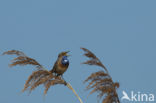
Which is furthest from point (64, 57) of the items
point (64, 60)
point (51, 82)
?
point (51, 82)

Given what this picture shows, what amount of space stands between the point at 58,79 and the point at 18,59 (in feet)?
2.52

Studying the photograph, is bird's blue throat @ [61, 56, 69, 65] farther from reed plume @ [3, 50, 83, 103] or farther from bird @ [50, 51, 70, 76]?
reed plume @ [3, 50, 83, 103]

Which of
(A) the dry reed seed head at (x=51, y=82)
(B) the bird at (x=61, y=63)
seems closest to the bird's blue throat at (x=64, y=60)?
(B) the bird at (x=61, y=63)

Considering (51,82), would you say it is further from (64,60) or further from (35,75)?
(64,60)

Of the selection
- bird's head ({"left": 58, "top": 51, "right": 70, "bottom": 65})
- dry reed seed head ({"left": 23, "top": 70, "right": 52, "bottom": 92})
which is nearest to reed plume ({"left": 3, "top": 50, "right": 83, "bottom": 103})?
dry reed seed head ({"left": 23, "top": 70, "right": 52, "bottom": 92})

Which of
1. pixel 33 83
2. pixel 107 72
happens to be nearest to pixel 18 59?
pixel 33 83

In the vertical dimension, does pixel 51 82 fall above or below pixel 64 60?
below

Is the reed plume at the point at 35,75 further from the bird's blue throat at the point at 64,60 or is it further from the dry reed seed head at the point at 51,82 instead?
the bird's blue throat at the point at 64,60

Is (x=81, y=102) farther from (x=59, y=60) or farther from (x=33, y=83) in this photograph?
(x=59, y=60)

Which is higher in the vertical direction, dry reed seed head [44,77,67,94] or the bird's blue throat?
the bird's blue throat

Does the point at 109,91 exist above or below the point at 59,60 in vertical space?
below

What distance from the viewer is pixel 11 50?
5125 mm

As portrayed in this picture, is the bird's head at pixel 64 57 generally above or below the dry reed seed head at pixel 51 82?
above

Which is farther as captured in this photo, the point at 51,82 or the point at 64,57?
the point at 64,57
